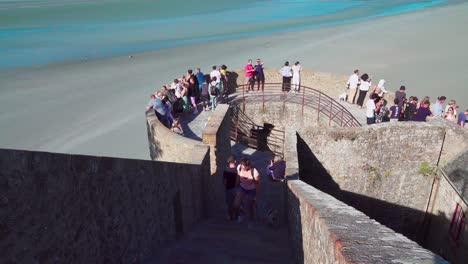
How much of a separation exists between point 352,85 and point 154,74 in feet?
55.9

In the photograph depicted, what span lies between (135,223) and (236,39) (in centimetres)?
3658

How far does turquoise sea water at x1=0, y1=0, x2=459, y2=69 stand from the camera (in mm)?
36969

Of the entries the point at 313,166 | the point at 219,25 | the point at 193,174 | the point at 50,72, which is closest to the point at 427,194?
the point at 313,166

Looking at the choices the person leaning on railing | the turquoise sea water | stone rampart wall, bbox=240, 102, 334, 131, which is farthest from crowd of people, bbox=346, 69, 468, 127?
the turquoise sea water

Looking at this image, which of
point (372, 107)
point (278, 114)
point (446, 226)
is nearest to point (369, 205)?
point (446, 226)

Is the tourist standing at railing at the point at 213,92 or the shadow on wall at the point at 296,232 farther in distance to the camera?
the tourist standing at railing at the point at 213,92

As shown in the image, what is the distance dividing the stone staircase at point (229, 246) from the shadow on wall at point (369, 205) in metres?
2.28

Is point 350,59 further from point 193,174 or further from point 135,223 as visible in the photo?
point 135,223

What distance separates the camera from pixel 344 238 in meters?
3.54

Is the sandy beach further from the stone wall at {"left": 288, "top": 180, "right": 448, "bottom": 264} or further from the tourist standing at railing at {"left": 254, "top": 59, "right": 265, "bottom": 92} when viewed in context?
the stone wall at {"left": 288, "top": 180, "right": 448, "bottom": 264}

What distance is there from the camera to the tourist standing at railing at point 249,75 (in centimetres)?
1512

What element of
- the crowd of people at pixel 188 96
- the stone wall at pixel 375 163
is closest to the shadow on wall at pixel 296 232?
the stone wall at pixel 375 163

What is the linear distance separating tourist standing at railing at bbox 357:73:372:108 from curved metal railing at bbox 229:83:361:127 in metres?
0.80

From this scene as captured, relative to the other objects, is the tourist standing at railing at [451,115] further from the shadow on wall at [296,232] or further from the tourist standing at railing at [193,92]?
the tourist standing at railing at [193,92]
